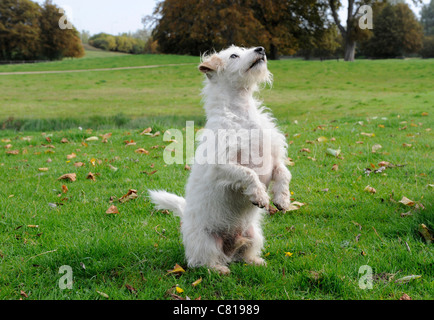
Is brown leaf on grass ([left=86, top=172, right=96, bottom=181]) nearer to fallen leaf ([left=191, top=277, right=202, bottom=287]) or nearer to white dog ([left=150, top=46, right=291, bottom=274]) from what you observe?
white dog ([left=150, top=46, right=291, bottom=274])

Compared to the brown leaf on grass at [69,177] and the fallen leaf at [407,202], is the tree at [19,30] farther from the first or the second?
the fallen leaf at [407,202]

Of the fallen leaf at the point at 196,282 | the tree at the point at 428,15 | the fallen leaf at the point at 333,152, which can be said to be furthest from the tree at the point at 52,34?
the tree at the point at 428,15

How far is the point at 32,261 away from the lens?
3.66 metres

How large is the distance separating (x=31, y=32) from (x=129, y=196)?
204 ft

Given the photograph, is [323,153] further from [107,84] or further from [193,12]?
[193,12]

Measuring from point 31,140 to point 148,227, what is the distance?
274 inches

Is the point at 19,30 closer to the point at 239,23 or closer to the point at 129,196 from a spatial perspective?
the point at 239,23

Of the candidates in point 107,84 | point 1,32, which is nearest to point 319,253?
point 107,84

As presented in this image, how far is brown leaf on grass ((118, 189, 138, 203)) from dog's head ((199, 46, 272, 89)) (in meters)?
2.31

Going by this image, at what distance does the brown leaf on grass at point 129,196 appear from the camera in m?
5.31

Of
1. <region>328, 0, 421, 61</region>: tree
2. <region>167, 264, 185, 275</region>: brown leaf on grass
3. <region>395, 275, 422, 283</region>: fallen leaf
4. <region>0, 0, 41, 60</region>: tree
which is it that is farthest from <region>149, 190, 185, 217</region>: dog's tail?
<region>0, 0, 41, 60</region>: tree

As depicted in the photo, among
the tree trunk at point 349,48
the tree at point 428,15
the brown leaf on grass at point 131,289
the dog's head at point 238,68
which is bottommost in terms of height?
the brown leaf on grass at point 131,289

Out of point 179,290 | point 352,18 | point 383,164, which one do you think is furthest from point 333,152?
point 352,18

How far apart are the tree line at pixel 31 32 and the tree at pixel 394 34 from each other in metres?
49.4
